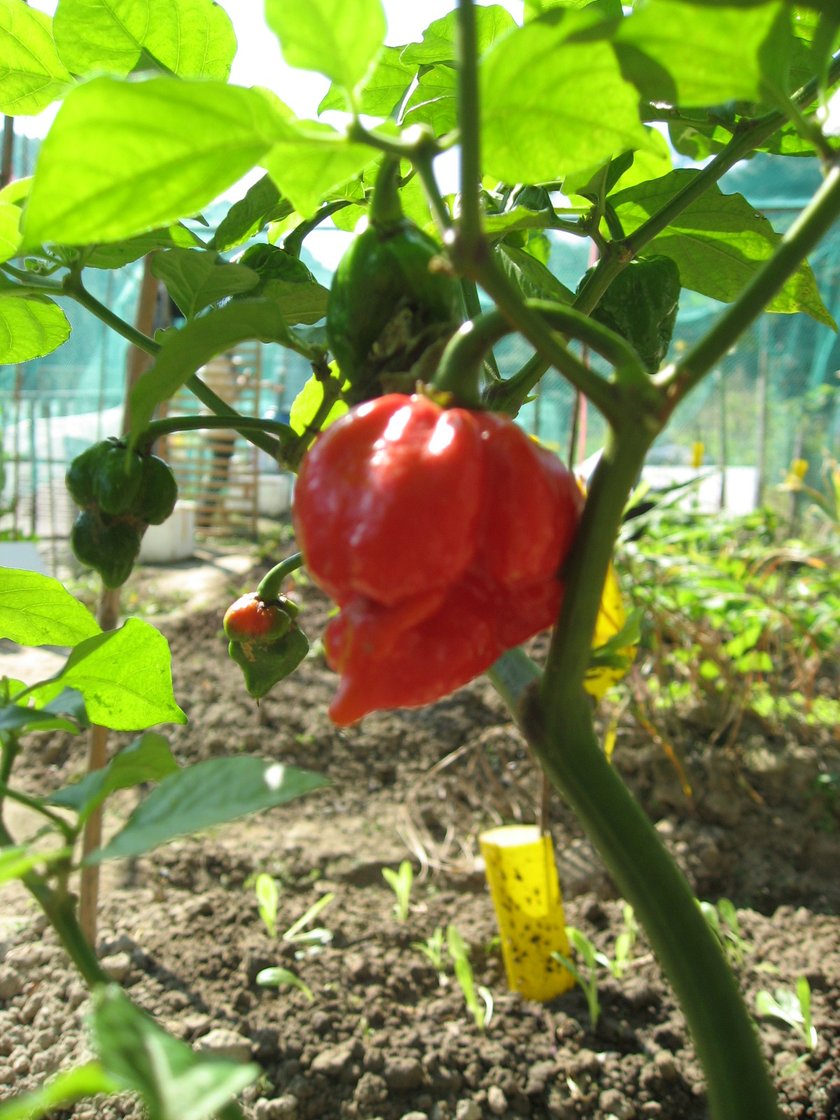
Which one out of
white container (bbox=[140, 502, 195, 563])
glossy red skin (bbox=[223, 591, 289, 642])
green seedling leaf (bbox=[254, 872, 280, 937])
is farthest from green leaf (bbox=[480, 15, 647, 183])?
white container (bbox=[140, 502, 195, 563])

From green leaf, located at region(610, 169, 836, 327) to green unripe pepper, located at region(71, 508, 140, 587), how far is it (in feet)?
1.24

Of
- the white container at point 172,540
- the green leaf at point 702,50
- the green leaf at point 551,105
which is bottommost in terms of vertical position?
the white container at point 172,540

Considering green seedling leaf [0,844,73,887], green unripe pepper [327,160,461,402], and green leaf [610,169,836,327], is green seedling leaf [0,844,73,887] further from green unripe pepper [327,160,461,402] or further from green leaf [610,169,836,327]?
green leaf [610,169,836,327]

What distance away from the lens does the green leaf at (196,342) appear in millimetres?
405

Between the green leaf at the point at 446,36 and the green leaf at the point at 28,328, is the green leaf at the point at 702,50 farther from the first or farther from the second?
the green leaf at the point at 28,328

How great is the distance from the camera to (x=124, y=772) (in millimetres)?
409

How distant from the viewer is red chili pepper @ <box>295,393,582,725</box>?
331mm

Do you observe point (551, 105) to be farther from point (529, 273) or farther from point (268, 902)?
point (268, 902)

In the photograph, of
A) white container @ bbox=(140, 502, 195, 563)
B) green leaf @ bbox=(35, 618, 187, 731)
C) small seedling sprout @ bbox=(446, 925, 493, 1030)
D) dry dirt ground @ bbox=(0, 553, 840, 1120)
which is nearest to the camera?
green leaf @ bbox=(35, 618, 187, 731)

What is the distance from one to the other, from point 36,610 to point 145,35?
366mm

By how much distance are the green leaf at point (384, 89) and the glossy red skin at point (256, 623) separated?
33 centimetres

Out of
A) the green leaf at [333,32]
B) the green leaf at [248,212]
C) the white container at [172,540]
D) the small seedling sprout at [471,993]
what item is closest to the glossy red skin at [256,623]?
the green leaf at [248,212]

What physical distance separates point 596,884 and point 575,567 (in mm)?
1523

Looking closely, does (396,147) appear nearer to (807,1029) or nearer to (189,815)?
(189,815)
